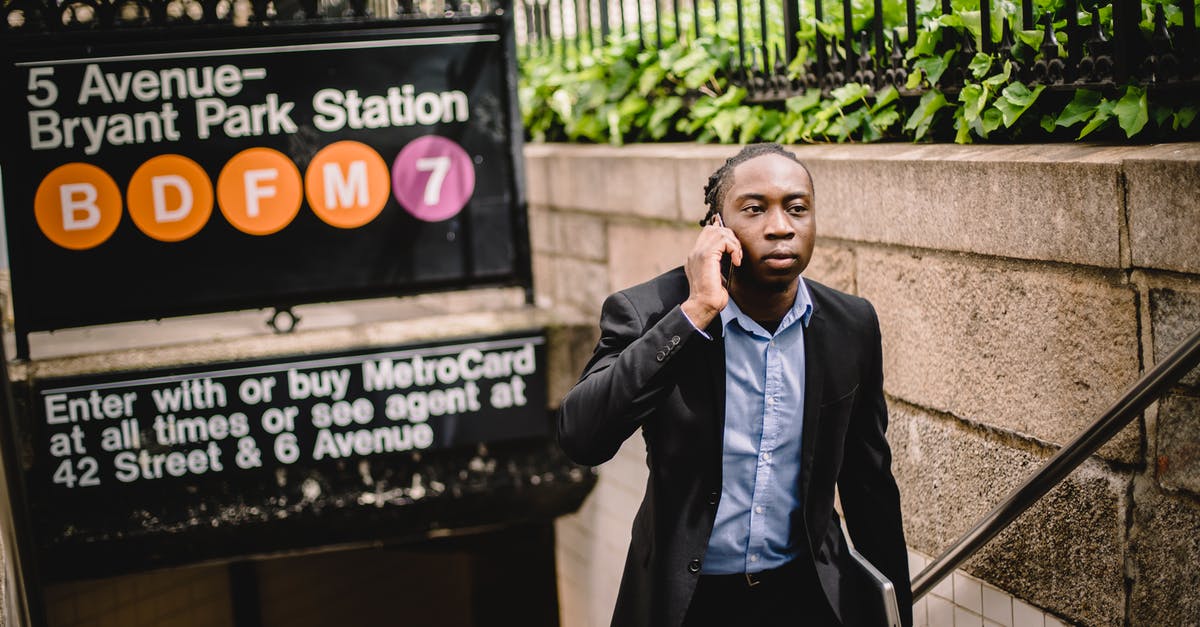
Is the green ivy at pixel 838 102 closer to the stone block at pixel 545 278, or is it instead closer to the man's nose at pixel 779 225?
the stone block at pixel 545 278

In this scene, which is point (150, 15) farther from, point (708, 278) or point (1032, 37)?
point (1032, 37)

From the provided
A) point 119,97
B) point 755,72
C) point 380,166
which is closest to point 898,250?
point 755,72

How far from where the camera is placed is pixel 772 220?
2.70 meters

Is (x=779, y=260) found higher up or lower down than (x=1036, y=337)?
higher up

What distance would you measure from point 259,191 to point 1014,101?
9.36 feet

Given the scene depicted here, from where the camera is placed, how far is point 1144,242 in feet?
10.1

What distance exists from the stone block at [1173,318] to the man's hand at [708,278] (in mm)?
1183

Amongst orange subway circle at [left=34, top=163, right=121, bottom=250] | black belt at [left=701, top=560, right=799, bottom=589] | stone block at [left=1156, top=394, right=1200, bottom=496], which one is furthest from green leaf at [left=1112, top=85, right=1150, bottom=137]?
orange subway circle at [left=34, top=163, right=121, bottom=250]

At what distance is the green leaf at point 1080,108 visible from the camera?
11.3 ft

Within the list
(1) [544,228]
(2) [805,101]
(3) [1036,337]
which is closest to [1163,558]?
(3) [1036,337]

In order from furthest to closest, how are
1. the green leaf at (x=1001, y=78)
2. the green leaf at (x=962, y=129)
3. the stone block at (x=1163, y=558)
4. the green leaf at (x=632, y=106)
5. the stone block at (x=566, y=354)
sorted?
the green leaf at (x=632, y=106), the stone block at (x=566, y=354), the green leaf at (x=962, y=129), the green leaf at (x=1001, y=78), the stone block at (x=1163, y=558)

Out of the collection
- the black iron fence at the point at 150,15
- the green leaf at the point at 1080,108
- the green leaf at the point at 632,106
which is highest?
the black iron fence at the point at 150,15

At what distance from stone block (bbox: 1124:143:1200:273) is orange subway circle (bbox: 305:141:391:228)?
114 inches

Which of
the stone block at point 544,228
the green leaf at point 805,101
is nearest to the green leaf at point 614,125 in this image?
the stone block at point 544,228
